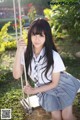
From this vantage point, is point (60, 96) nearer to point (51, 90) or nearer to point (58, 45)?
point (51, 90)

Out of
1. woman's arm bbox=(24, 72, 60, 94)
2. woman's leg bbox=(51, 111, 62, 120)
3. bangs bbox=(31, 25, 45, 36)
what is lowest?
woman's leg bbox=(51, 111, 62, 120)

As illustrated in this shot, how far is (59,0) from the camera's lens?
599cm

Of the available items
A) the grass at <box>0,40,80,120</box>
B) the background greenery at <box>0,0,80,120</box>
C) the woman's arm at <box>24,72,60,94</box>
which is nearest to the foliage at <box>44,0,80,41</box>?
the background greenery at <box>0,0,80,120</box>

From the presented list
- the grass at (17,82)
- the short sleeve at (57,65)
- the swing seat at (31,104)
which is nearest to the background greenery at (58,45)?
the grass at (17,82)

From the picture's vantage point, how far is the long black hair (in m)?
2.49

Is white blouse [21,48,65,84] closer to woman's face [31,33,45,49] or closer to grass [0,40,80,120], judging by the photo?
woman's face [31,33,45,49]

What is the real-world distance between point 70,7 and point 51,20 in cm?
55

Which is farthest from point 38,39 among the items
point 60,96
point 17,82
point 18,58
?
point 17,82

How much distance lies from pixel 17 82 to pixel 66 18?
7.72 feet

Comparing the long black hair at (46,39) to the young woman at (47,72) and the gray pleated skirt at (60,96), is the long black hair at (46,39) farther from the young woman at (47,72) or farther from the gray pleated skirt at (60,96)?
the gray pleated skirt at (60,96)

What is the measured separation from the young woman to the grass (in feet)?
1.10

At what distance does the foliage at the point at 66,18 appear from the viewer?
582cm

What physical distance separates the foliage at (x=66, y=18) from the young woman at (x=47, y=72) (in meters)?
3.12

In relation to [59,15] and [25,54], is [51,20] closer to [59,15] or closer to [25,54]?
[59,15]
